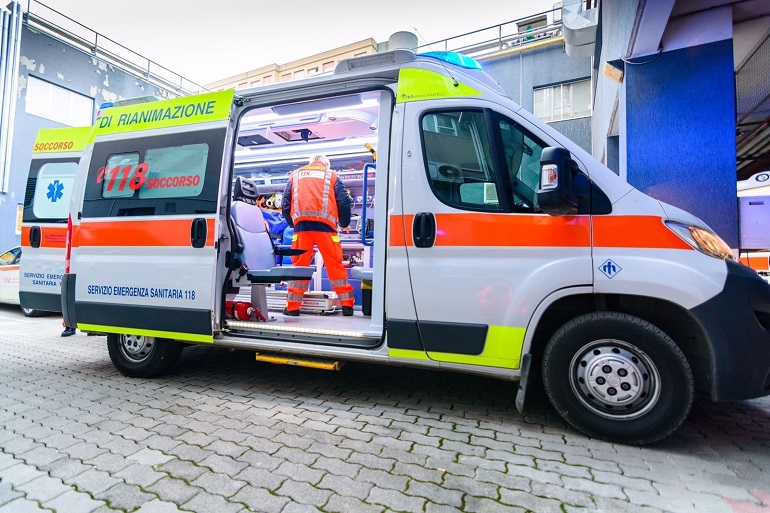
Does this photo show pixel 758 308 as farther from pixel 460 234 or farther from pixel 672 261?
pixel 460 234

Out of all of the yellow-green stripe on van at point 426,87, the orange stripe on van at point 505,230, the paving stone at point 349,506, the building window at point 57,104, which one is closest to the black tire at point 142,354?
the orange stripe on van at point 505,230

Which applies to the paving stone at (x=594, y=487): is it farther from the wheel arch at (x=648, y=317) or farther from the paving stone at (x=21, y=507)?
the paving stone at (x=21, y=507)

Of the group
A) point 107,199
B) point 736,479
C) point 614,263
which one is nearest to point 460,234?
point 614,263

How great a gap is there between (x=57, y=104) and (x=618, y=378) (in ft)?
53.7

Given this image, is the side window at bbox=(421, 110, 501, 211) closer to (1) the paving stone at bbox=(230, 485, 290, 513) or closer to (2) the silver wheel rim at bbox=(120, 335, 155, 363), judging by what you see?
(1) the paving stone at bbox=(230, 485, 290, 513)

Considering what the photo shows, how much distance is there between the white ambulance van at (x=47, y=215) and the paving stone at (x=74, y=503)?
9.56 ft

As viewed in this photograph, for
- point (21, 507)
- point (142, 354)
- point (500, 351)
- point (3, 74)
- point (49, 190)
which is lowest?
point (21, 507)

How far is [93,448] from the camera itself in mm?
2346

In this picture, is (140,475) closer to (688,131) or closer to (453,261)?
(453,261)

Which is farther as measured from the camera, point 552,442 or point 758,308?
point 552,442

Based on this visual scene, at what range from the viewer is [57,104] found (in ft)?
41.7

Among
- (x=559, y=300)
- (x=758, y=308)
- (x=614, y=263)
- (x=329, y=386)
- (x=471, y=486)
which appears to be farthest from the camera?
(x=329, y=386)

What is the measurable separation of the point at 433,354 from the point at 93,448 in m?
2.08

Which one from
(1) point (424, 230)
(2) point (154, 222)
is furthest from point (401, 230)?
(2) point (154, 222)
